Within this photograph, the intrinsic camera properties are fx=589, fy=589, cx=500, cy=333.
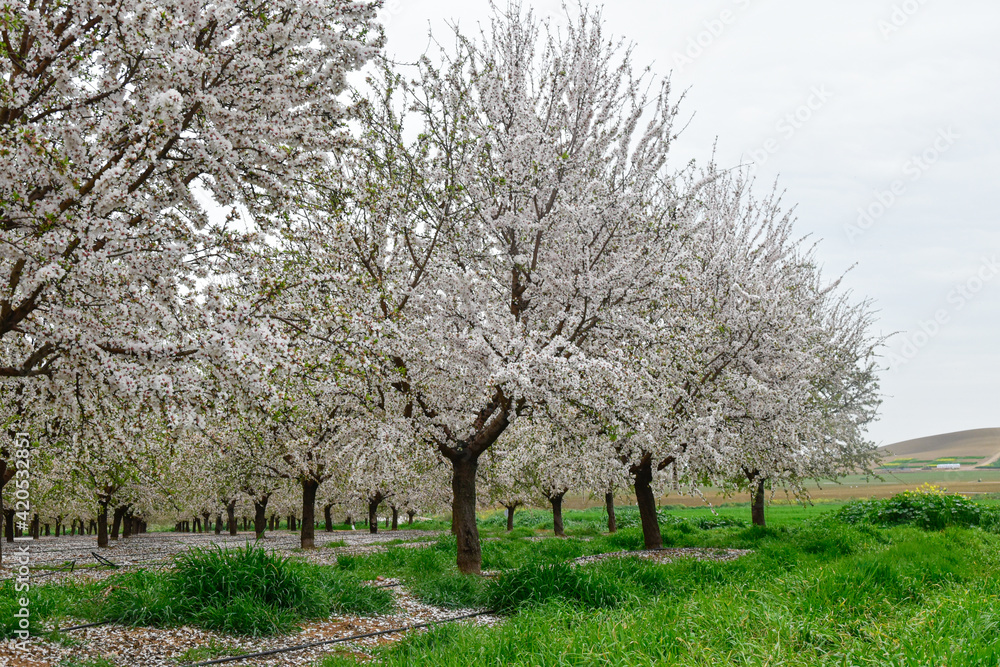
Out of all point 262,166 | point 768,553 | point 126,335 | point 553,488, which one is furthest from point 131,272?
point 553,488

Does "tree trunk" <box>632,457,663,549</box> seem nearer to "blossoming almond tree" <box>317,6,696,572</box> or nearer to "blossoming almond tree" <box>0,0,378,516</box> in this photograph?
"blossoming almond tree" <box>317,6,696,572</box>

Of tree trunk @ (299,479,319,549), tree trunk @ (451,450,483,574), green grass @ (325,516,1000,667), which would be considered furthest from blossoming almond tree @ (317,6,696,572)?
tree trunk @ (299,479,319,549)

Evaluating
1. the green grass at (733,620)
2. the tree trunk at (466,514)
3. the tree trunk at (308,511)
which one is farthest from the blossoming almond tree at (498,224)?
the tree trunk at (308,511)

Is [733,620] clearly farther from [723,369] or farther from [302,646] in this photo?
[723,369]

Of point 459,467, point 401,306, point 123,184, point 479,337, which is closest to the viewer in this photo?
point 123,184

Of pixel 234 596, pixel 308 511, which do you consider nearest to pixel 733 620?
pixel 234 596

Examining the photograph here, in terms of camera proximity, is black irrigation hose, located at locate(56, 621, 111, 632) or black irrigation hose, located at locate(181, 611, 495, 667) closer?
black irrigation hose, located at locate(181, 611, 495, 667)

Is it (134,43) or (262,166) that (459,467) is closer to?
(262,166)

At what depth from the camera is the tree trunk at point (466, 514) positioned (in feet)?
38.5

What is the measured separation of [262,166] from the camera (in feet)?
22.9

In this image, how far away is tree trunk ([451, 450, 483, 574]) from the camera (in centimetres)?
1175

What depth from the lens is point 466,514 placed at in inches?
470

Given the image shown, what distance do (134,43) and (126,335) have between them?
2.88 metres

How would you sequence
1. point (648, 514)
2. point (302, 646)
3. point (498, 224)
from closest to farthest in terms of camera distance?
point (302, 646) < point (498, 224) < point (648, 514)
